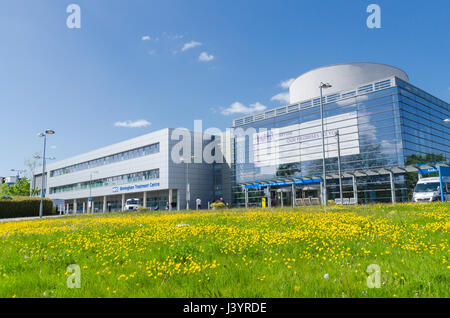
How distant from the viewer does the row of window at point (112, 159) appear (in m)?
65.4

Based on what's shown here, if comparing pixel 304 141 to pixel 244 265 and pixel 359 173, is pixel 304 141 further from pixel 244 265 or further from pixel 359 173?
pixel 244 265

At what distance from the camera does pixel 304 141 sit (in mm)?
48312

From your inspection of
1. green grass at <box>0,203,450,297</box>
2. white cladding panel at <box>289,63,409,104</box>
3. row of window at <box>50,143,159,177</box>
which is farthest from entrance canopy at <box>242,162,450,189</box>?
row of window at <box>50,143,159,177</box>

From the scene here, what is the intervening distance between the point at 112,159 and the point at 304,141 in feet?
156

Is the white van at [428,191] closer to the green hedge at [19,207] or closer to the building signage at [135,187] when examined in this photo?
the green hedge at [19,207]

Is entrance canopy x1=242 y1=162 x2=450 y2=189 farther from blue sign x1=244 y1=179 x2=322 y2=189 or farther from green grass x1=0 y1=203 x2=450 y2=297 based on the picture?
green grass x1=0 y1=203 x2=450 y2=297

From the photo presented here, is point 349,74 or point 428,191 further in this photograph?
point 349,74

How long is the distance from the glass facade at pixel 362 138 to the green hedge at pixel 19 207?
31879mm

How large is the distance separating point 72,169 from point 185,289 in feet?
316

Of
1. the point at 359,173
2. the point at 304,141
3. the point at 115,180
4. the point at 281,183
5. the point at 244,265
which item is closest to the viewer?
the point at 244,265

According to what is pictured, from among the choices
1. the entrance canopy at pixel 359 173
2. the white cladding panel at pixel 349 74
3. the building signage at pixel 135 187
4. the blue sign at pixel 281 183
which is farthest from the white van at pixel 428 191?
the building signage at pixel 135 187

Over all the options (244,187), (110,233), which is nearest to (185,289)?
(110,233)

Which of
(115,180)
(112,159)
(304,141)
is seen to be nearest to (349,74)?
(304,141)
